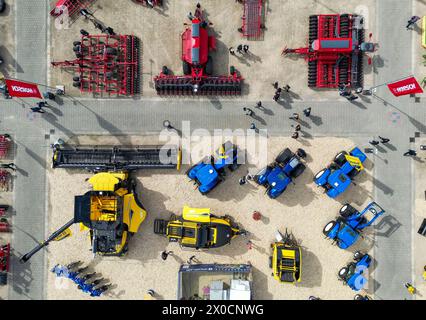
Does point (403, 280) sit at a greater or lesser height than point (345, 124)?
lesser

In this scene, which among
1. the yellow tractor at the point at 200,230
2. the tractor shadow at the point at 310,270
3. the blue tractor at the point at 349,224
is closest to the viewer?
the yellow tractor at the point at 200,230

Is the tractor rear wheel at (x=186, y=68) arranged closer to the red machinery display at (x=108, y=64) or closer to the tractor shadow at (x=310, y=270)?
the red machinery display at (x=108, y=64)

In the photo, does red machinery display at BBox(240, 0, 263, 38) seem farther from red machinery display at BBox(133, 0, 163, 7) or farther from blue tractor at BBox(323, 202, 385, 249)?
blue tractor at BBox(323, 202, 385, 249)

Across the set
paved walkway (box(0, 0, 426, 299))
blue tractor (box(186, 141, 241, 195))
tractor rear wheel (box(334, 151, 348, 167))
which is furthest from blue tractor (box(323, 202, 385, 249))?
blue tractor (box(186, 141, 241, 195))

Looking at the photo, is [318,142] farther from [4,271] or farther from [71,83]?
[4,271]

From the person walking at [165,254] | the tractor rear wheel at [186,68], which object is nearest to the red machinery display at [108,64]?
the tractor rear wheel at [186,68]
